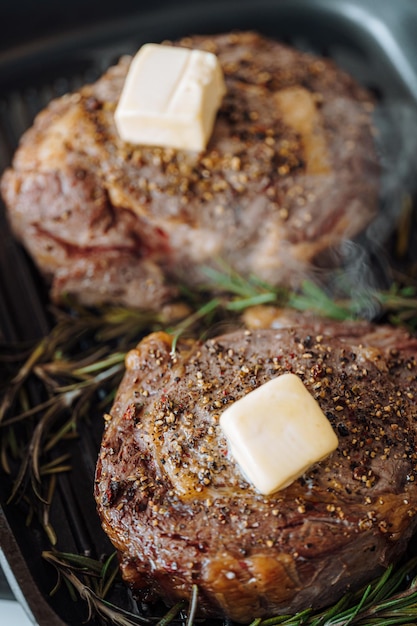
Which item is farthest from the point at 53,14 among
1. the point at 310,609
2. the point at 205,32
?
the point at 310,609

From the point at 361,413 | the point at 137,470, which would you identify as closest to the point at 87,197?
the point at 137,470

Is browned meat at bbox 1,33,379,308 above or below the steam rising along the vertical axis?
above

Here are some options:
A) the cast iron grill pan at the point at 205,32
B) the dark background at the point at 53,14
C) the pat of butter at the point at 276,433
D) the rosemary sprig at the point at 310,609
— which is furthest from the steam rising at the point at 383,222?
the dark background at the point at 53,14

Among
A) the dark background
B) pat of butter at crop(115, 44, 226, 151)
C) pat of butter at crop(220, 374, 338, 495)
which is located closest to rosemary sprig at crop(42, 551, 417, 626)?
pat of butter at crop(220, 374, 338, 495)

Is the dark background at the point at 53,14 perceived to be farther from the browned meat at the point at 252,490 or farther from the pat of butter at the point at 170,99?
the browned meat at the point at 252,490

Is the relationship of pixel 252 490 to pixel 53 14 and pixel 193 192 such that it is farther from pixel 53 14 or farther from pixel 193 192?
pixel 53 14

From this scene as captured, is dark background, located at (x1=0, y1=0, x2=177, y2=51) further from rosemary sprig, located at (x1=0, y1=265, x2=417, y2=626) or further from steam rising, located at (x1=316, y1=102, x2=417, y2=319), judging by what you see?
rosemary sprig, located at (x1=0, y1=265, x2=417, y2=626)

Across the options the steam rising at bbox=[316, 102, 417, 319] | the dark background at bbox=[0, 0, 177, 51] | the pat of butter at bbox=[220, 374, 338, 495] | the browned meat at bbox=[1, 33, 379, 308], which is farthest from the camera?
the dark background at bbox=[0, 0, 177, 51]
